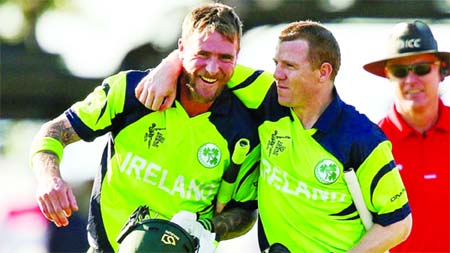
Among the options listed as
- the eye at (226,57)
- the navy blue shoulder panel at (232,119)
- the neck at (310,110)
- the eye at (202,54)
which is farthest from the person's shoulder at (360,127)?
the eye at (202,54)

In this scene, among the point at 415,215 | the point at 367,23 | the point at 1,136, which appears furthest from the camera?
the point at 1,136

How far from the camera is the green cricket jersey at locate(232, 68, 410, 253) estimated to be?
27.2 feet

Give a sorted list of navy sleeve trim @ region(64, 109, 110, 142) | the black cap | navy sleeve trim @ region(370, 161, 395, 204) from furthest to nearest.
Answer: the black cap < navy sleeve trim @ region(64, 109, 110, 142) < navy sleeve trim @ region(370, 161, 395, 204)

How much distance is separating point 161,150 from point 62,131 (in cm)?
57

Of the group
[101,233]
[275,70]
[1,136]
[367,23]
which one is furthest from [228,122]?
[1,136]

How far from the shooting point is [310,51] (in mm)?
8508

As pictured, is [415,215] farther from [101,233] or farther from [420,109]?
[101,233]

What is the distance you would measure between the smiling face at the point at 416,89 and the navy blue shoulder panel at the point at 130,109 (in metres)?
1.71

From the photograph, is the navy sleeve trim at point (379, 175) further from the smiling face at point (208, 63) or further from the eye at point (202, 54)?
the eye at point (202, 54)

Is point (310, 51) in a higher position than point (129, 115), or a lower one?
higher

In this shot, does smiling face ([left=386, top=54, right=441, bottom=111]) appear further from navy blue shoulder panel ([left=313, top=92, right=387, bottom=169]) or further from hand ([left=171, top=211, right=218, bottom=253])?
hand ([left=171, top=211, right=218, bottom=253])

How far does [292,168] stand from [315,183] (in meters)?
0.15

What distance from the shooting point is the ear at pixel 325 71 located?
8.54 metres

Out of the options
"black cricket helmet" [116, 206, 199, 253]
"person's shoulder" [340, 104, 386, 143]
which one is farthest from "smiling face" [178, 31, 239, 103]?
"black cricket helmet" [116, 206, 199, 253]
